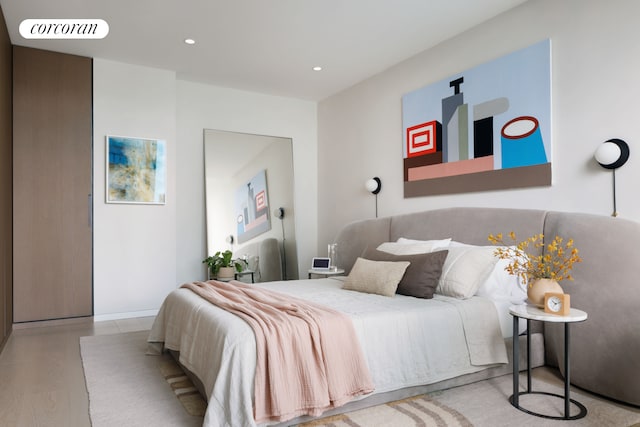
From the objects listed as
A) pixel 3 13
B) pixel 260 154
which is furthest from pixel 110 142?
pixel 260 154

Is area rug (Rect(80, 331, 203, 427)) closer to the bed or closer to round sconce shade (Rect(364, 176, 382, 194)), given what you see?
the bed

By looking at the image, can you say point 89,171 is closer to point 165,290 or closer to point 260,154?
point 165,290

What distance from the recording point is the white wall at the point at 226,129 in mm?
5301

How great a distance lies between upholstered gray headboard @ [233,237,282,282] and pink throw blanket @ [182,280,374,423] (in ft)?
9.99

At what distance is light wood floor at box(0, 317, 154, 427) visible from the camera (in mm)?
2357

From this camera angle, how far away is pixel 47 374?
3006 mm

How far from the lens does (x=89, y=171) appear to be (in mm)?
4613

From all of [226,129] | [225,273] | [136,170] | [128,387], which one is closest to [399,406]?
[128,387]

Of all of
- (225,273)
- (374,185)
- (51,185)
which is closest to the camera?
(51,185)

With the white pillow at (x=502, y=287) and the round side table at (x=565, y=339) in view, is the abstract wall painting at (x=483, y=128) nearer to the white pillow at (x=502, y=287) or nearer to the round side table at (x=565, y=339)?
the white pillow at (x=502, y=287)

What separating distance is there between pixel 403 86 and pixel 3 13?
3565 mm

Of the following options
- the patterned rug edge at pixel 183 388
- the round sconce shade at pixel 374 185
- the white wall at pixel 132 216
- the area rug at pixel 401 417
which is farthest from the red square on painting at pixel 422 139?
the patterned rug edge at pixel 183 388

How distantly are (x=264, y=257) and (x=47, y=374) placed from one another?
2.86 m

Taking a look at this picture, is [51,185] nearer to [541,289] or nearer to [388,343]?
[388,343]
